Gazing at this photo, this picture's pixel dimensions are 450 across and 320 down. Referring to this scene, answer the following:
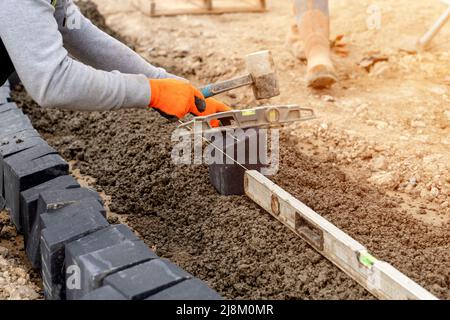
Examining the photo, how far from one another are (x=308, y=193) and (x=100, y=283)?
1.61 meters

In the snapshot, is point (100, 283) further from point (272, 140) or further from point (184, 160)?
point (272, 140)

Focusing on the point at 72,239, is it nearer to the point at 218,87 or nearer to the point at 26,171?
the point at 26,171

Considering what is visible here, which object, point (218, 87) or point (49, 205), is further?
point (218, 87)

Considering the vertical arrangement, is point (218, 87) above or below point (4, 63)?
below

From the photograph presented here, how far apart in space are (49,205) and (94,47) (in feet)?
3.39

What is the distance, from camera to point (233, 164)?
12.7 ft

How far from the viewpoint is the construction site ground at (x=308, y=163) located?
10.9 feet

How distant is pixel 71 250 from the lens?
2986mm

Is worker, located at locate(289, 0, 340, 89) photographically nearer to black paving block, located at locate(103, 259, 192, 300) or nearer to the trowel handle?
the trowel handle

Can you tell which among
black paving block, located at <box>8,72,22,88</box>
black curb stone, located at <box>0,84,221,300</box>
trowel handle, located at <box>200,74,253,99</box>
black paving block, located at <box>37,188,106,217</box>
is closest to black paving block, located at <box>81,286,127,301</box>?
black curb stone, located at <box>0,84,221,300</box>

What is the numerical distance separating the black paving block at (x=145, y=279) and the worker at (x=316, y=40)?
303cm

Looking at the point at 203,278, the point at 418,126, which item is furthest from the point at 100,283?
the point at 418,126

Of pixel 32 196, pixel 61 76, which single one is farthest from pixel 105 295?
pixel 32 196

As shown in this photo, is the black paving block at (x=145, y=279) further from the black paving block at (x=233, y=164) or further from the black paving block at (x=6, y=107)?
the black paving block at (x=6, y=107)
